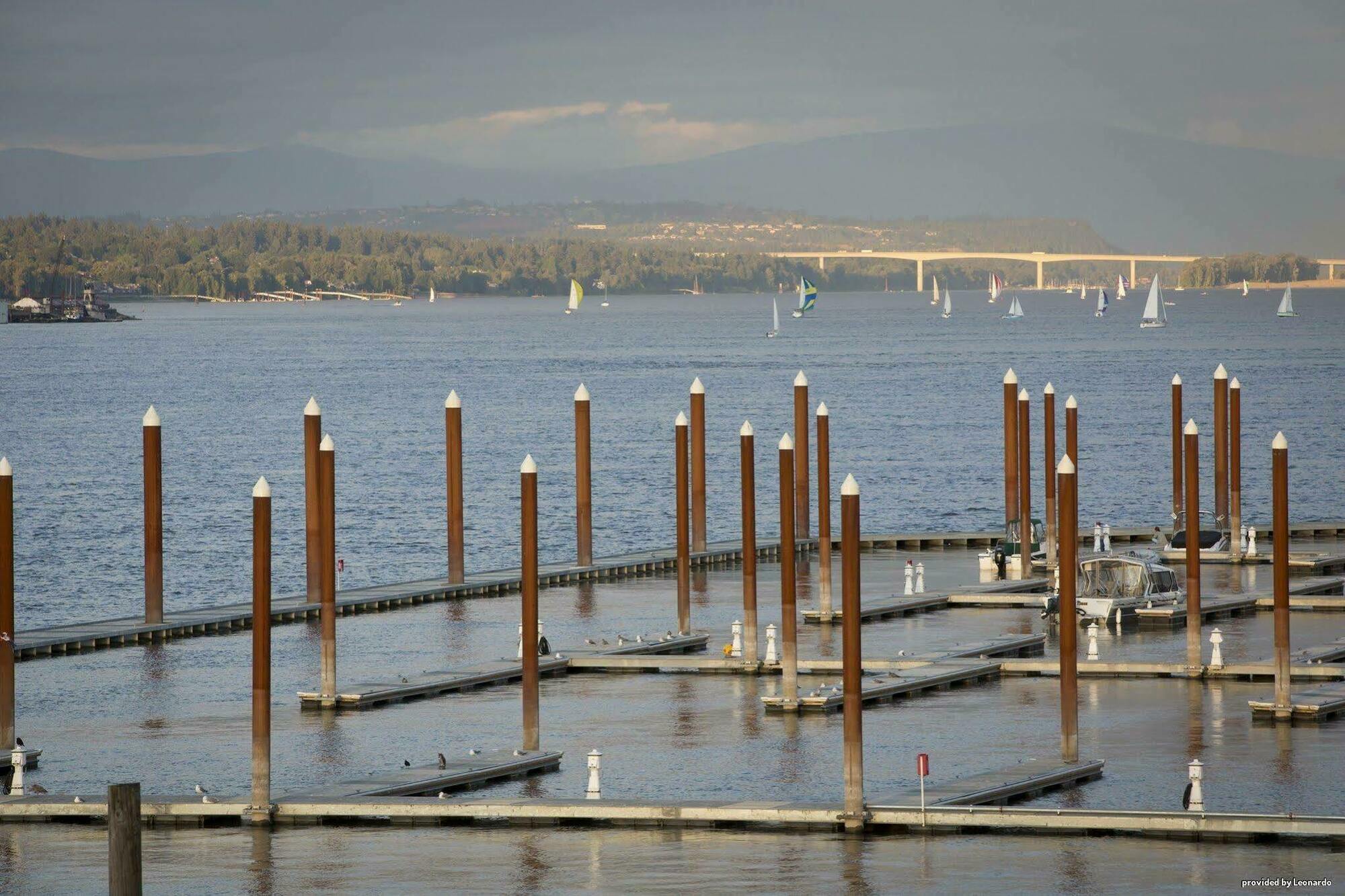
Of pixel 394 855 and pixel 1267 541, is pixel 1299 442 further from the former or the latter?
pixel 394 855

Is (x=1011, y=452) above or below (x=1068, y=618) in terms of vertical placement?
above

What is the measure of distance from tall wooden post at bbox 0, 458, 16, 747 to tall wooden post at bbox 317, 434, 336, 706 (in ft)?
14.8

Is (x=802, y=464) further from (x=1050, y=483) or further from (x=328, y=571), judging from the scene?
(x=328, y=571)

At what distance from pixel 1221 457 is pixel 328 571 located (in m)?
25.7

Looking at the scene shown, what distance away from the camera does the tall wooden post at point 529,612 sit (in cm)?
2678

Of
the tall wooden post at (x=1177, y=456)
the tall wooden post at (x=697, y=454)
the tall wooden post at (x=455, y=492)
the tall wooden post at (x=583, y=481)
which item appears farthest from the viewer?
the tall wooden post at (x=1177, y=456)

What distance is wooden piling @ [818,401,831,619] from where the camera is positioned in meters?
37.1

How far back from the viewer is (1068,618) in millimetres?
26141

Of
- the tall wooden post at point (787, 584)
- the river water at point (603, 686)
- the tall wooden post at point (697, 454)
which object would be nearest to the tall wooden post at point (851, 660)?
the river water at point (603, 686)

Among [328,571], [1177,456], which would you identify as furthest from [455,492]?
[1177,456]

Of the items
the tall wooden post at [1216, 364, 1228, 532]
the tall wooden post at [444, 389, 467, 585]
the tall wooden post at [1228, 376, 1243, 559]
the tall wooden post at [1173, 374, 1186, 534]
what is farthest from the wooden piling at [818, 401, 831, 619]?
the tall wooden post at [1216, 364, 1228, 532]

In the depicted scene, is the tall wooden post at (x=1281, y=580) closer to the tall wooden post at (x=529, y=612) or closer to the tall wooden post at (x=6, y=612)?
the tall wooden post at (x=529, y=612)

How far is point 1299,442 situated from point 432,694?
220 feet

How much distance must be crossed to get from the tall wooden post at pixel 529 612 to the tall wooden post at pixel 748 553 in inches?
213
